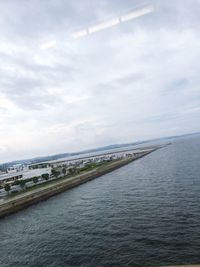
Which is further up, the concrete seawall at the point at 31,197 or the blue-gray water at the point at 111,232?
the concrete seawall at the point at 31,197

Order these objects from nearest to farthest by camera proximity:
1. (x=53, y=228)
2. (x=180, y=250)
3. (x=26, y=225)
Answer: (x=180, y=250)
(x=53, y=228)
(x=26, y=225)

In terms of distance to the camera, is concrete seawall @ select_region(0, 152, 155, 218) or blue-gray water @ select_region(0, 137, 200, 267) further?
concrete seawall @ select_region(0, 152, 155, 218)

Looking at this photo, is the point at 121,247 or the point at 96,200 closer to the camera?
the point at 121,247

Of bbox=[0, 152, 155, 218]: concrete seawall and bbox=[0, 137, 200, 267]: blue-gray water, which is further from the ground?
bbox=[0, 152, 155, 218]: concrete seawall

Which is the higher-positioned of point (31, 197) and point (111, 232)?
point (31, 197)

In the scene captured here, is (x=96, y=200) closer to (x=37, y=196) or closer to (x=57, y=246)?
(x=37, y=196)

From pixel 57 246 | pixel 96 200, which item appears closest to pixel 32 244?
pixel 57 246

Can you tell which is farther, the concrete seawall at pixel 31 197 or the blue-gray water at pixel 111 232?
the concrete seawall at pixel 31 197

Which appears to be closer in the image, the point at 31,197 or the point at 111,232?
the point at 111,232
